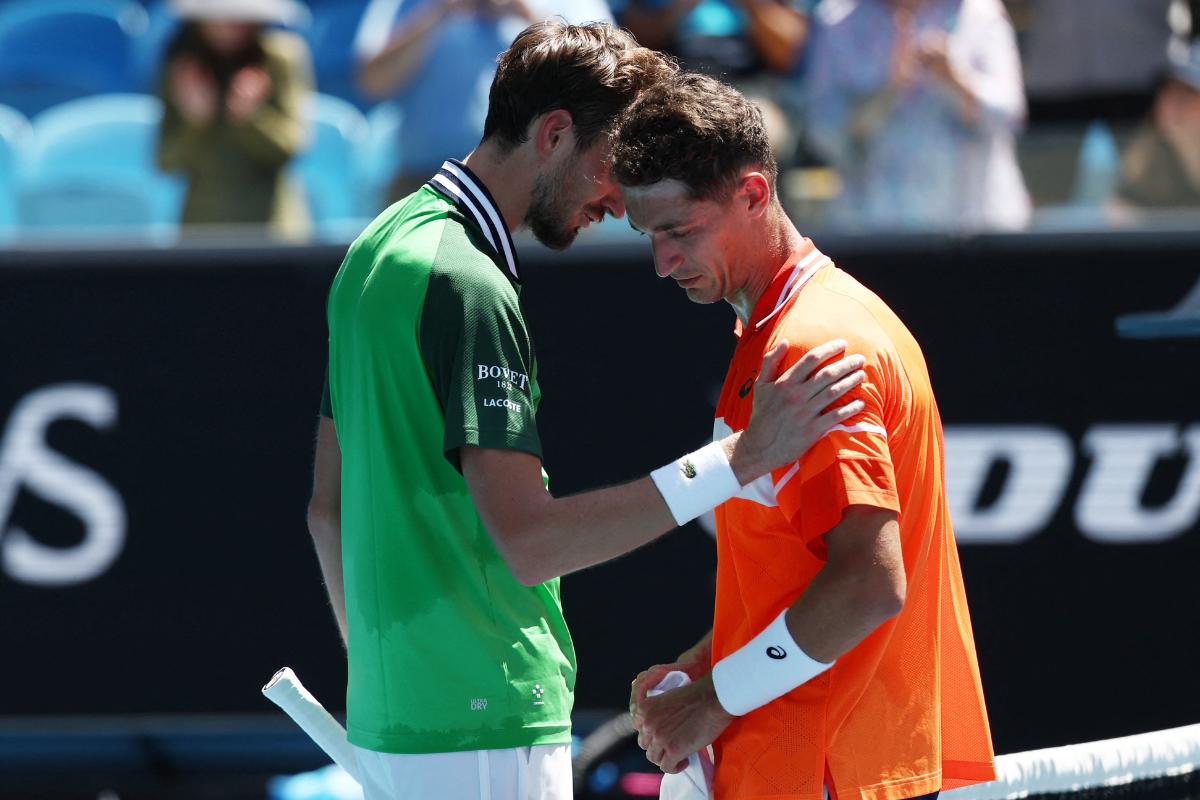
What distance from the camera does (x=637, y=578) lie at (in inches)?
198

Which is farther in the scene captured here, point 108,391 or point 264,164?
point 264,164

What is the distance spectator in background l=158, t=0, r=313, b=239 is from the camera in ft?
17.5

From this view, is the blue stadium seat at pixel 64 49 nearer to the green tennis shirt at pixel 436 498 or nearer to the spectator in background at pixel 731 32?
the spectator in background at pixel 731 32

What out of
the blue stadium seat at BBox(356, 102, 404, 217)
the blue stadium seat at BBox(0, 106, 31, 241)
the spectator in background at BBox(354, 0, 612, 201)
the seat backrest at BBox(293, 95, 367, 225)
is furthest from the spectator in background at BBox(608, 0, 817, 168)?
the blue stadium seat at BBox(0, 106, 31, 241)

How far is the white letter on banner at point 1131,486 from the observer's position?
484 centimetres

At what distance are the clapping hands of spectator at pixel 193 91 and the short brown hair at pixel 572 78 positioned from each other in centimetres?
321

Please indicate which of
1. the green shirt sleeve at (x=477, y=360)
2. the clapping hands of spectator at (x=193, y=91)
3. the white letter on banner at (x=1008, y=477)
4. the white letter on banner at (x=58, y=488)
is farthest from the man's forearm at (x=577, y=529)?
the clapping hands of spectator at (x=193, y=91)

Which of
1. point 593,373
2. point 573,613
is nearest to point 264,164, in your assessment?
point 593,373

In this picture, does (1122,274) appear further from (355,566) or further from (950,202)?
(355,566)

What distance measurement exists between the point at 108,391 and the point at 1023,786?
337cm

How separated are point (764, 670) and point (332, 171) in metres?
3.55

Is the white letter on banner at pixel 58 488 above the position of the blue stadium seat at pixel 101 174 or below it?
below

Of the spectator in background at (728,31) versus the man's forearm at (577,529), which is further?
the spectator in background at (728,31)

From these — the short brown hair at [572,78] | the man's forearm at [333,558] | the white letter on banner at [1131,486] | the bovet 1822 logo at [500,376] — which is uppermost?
the short brown hair at [572,78]
